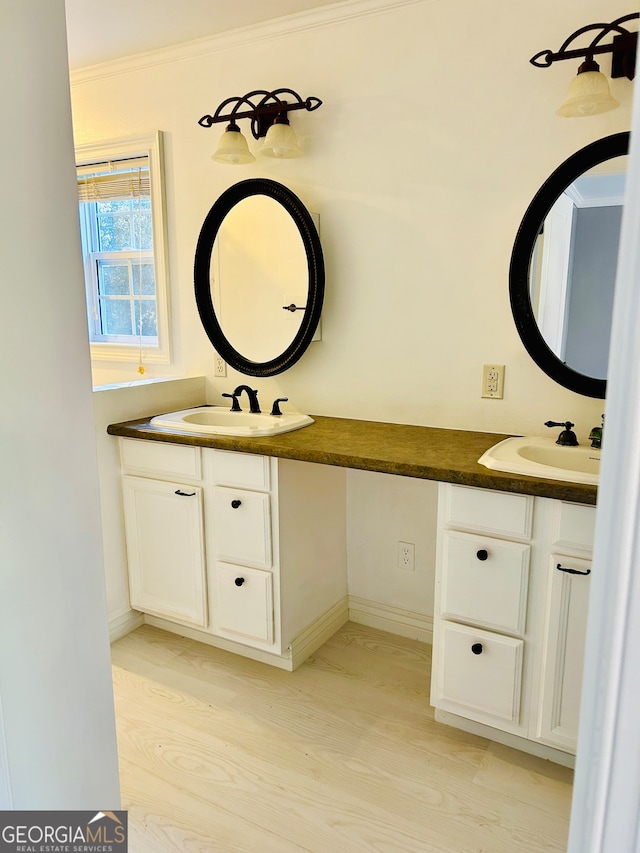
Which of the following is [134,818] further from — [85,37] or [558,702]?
[85,37]

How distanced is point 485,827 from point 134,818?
0.96 m

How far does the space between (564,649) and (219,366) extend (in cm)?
190

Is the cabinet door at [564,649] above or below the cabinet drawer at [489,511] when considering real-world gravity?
below

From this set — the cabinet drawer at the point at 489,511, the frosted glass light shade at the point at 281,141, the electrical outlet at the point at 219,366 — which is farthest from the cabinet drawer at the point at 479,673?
the frosted glass light shade at the point at 281,141

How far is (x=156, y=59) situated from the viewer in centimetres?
279

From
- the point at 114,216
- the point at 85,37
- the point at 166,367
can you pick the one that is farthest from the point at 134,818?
the point at 85,37

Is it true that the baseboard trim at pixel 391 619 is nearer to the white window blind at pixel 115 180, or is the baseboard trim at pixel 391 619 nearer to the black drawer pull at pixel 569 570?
the black drawer pull at pixel 569 570

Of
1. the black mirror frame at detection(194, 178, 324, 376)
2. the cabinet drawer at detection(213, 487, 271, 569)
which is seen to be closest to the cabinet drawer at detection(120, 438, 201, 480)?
the cabinet drawer at detection(213, 487, 271, 569)

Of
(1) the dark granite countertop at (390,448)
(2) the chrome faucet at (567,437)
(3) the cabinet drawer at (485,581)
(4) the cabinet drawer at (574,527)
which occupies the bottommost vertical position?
(3) the cabinet drawer at (485,581)

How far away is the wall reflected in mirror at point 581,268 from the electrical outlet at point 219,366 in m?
1.43

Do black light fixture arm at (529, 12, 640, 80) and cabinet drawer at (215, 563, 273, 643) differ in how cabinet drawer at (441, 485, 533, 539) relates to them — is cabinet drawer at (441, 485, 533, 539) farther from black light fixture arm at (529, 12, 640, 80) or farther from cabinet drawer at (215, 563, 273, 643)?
black light fixture arm at (529, 12, 640, 80)

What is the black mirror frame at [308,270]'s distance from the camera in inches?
96.3

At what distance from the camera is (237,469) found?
7.23ft

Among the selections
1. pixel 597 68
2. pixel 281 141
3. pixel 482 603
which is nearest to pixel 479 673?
pixel 482 603
